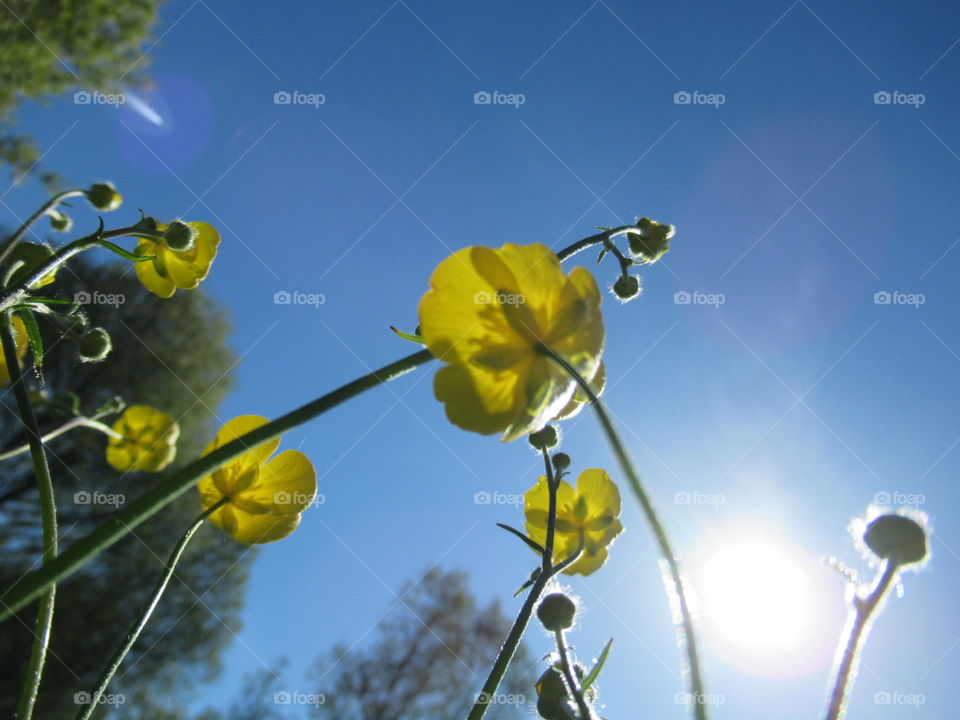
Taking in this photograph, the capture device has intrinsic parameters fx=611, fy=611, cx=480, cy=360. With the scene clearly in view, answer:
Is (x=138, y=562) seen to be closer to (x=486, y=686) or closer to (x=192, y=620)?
(x=192, y=620)

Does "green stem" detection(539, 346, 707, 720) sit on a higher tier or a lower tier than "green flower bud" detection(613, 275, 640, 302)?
lower

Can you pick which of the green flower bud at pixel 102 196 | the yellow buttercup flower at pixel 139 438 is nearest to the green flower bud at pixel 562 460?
the yellow buttercup flower at pixel 139 438

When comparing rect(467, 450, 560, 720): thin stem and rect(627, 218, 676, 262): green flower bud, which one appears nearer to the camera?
rect(467, 450, 560, 720): thin stem

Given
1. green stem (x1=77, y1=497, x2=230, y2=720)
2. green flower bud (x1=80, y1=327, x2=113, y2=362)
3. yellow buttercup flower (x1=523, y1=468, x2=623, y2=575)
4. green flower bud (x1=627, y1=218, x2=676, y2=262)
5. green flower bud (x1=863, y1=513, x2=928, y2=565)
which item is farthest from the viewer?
green flower bud (x1=80, y1=327, x2=113, y2=362)

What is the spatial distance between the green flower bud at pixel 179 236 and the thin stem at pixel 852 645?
1482mm

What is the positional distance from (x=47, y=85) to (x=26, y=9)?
1040mm

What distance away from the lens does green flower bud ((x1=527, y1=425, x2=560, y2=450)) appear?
36.3 inches

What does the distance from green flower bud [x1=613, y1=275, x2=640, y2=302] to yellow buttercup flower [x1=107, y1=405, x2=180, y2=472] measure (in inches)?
50.6

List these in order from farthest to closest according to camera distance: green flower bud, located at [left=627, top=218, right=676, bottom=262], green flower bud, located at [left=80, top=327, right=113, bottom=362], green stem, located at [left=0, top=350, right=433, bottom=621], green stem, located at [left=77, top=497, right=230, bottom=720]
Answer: green flower bud, located at [left=80, top=327, right=113, bottom=362], green flower bud, located at [left=627, top=218, right=676, bottom=262], green stem, located at [left=77, top=497, right=230, bottom=720], green stem, located at [left=0, top=350, right=433, bottom=621]

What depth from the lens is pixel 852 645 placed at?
0.39 m

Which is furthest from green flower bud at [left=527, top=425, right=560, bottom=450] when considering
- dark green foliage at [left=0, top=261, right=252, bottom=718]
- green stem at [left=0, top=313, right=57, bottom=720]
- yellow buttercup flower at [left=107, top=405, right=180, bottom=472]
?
dark green foliage at [left=0, top=261, right=252, bottom=718]

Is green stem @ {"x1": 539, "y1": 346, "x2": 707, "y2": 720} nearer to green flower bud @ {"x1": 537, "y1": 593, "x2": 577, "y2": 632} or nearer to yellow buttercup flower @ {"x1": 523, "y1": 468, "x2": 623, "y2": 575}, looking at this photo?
green flower bud @ {"x1": 537, "y1": 593, "x2": 577, "y2": 632}

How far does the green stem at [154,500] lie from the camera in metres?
0.33

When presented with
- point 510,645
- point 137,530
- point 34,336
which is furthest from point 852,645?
point 137,530
